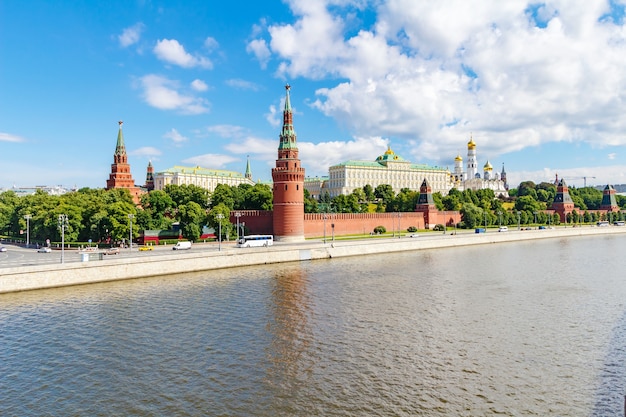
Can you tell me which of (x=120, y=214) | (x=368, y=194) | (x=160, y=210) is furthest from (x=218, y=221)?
(x=368, y=194)

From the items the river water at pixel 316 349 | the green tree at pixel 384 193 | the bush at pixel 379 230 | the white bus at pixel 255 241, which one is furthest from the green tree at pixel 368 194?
the river water at pixel 316 349

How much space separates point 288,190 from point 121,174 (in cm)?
3241

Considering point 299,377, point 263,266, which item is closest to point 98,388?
point 299,377

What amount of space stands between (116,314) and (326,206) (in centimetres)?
6153

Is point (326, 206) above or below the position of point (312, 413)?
above

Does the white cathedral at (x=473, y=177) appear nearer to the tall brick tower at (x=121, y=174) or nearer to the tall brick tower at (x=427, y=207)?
the tall brick tower at (x=427, y=207)

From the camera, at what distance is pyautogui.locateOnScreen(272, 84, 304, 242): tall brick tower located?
56719mm

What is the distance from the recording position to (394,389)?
15.3 m

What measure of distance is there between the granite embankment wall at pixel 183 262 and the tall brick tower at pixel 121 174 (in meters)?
36.4

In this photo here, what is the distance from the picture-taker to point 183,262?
38281 mm

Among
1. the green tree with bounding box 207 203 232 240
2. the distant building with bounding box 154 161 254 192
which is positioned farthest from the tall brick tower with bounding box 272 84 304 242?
the distant building with bounding box 154 161 254 192

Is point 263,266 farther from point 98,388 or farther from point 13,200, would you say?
point 13,200

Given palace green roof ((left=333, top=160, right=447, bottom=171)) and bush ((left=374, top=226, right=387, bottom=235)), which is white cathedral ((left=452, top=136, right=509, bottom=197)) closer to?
palace green roof ((left=333, top=160, right=447, bottom=171))

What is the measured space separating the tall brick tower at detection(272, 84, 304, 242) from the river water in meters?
22.9
